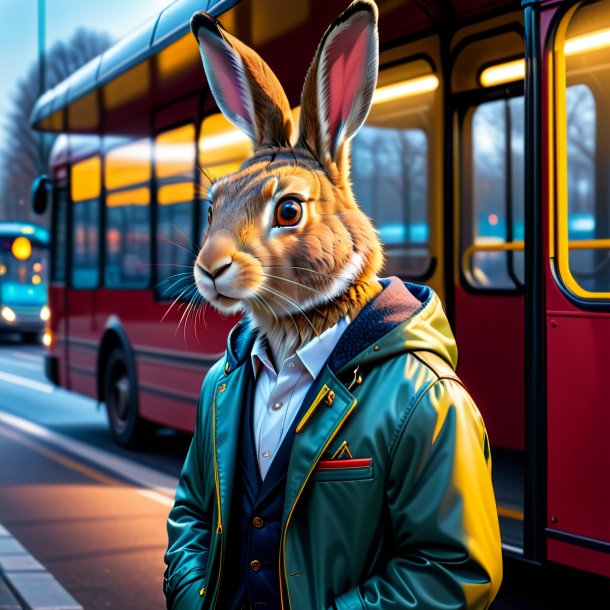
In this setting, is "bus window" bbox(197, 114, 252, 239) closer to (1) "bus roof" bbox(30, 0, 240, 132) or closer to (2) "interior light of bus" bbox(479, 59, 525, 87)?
(1) "bus roof" bbox(30, 0, 240, 132)

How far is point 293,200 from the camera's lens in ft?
5.58

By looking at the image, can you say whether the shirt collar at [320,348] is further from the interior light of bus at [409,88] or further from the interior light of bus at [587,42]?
the interior light of bus at [409,88]

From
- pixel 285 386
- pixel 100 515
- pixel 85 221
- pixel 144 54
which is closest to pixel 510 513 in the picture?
pixel 100 515

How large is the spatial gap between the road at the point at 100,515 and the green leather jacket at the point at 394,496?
8.72 feet

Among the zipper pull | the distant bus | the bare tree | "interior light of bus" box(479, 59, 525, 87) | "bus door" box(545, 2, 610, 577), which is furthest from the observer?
the bare tree

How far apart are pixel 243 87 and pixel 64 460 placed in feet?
24.8

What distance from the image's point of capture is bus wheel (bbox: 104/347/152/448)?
8.98 metres

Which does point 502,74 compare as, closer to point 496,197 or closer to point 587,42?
point 496,197

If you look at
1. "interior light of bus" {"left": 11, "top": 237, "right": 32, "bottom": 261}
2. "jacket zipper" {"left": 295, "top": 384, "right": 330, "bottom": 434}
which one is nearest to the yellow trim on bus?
"jacket zipper" {"left": 295, "top": 384, "right": 330, "bottom": 434}

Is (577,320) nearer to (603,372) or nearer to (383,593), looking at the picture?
(603,372)

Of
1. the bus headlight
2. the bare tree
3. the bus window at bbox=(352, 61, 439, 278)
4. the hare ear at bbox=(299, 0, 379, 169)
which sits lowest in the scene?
the bus headlight

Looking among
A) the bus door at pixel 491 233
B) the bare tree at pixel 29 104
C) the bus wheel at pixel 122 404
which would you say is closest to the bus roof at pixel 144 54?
the bus door at pixel 491 233

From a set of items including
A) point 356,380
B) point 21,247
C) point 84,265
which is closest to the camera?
point 356,380

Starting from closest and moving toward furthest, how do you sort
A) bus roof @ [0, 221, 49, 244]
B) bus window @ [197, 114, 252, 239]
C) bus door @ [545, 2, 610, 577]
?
bus door @ [545, 2, 610, 577], bus window @ [197, 114, 252, 239], bus roof @ [0, 221, 49, 244]
